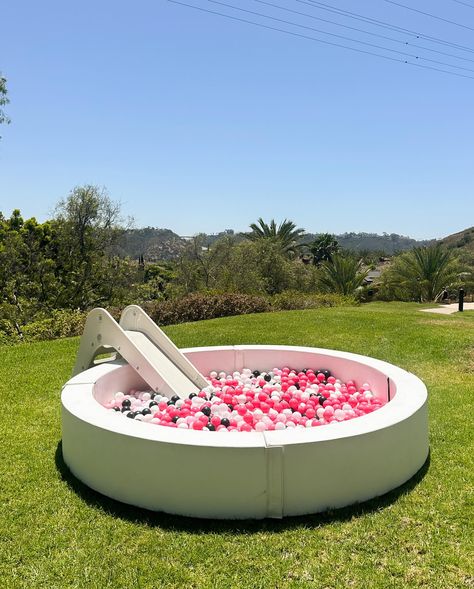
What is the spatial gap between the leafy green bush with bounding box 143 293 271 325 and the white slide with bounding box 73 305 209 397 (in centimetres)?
663

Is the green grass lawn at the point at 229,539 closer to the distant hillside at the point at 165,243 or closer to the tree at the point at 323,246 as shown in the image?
the distant hillside at the point at 165,243

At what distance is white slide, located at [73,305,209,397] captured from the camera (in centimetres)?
499

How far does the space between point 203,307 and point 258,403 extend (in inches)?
329

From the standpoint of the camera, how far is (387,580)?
97.0 inches

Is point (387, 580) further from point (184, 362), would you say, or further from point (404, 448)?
point (184, 362)

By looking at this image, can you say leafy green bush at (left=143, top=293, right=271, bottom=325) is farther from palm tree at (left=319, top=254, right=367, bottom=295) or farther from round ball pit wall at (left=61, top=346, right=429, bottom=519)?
round ball pit wall at (left=61, top=346, right=429, bottom=519)

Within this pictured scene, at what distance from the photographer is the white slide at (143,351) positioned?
499 cm

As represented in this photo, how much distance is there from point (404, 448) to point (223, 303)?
33.0 ft

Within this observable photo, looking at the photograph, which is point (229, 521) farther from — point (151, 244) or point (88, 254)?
point (151, 244)

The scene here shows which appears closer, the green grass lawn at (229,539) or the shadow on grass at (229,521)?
the green grass lawn at (229,539)

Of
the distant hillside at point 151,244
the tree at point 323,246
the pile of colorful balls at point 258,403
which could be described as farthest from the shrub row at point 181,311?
the tree at point 323,246

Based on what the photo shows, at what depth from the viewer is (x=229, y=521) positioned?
3.04 metres

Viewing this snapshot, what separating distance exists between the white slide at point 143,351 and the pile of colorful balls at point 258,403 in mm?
181

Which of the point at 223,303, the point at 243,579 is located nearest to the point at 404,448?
the point at 243,579
